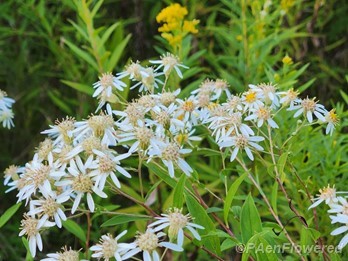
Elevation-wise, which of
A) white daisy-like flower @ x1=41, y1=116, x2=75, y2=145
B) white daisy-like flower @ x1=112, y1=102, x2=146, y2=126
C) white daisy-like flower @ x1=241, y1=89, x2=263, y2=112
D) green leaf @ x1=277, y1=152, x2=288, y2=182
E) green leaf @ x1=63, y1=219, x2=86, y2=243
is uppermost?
white daisy-like flower @ x1=241, y1=89, x2=263, y2=112

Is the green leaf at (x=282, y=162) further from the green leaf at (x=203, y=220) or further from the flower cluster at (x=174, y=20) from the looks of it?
the flower cluster at (x=174, y=20)

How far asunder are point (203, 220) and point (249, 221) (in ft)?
0.30

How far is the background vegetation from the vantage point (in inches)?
76.7

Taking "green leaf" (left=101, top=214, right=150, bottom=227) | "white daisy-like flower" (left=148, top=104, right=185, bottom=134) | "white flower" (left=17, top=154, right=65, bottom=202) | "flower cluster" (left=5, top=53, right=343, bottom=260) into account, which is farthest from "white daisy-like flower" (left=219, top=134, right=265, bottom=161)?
"white flower" (left=17, top=154, right=65, bottom=202)

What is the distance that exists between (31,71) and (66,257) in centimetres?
139

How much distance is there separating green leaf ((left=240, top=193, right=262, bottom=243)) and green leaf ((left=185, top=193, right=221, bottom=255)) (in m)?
0.06

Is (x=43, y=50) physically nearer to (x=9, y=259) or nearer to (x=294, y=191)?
(x=9, y=259)

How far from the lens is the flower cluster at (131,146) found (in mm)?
1171

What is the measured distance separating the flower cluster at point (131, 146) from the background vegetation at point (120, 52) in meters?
0.38

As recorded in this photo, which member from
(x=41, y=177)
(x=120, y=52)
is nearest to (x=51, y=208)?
(x=41, y=177)

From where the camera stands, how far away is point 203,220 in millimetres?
1169

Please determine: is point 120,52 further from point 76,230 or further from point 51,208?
point 51,208

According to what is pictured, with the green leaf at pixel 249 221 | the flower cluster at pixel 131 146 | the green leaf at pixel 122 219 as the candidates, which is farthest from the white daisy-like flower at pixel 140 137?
the green leaf at pixel 249 221

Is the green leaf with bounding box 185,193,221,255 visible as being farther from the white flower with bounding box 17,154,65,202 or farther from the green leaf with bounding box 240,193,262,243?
the white flower with bounding box 17,154,65,202
